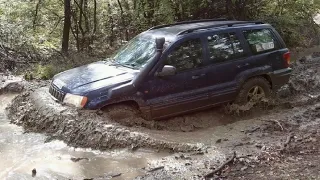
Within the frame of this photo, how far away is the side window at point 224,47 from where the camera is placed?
7586 mm

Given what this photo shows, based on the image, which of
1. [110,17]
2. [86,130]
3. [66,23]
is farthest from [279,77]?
[110,17]

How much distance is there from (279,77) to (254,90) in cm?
67

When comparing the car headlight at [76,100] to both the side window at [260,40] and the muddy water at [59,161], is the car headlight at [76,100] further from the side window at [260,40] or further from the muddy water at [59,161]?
the side window at [260,40]

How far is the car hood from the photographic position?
21.9ft

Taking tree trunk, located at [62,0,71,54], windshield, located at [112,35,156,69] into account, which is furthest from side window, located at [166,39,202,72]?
tree trunk, located at [62,0,71,54]

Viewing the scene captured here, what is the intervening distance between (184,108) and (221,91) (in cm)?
86

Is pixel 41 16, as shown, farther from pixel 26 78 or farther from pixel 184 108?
pixel 184 108

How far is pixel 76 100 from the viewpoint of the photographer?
660 centimetres

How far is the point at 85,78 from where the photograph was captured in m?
6.95

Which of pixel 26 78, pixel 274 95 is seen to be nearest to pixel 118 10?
pixel 26 78

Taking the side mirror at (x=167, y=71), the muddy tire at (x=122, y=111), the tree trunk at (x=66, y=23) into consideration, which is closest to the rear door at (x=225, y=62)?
the side mirror at (x=167, y=71)

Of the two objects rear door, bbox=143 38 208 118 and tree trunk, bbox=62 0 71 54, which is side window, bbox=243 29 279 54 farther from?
tree trunk, bbox=62 0 71 54

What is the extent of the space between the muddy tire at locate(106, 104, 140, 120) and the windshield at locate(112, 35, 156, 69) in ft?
2.41

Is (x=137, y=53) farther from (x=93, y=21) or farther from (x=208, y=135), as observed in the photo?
(x=93, y=21)
